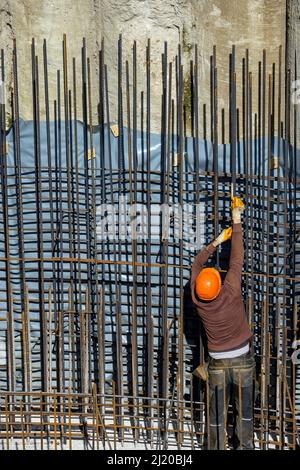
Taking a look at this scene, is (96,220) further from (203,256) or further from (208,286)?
(208,286)

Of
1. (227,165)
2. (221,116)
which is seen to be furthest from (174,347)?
(221,116)

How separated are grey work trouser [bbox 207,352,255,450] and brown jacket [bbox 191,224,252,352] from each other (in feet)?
0.55

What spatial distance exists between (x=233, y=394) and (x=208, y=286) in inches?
43.6

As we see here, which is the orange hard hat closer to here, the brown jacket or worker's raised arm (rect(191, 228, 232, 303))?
the brown jacket

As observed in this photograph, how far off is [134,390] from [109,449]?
23.2 inches

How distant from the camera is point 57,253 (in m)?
9.45

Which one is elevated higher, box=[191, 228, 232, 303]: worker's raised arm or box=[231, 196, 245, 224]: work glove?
box=[231, 196, 245, 224]: work glove

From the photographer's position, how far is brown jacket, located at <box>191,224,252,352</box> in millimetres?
8578

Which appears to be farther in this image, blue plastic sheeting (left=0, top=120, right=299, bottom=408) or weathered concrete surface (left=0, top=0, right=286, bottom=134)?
weathered concrete surface (left=0, top=0, right=286, bottom=134)

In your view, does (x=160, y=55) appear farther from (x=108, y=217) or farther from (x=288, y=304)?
(x=288, y=304)

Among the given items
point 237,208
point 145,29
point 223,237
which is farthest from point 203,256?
point 145,29

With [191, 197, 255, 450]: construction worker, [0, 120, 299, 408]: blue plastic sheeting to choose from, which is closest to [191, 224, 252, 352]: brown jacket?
[191, 197, 255, 450]: construction worker

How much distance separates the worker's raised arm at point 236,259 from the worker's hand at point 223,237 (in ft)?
0.41

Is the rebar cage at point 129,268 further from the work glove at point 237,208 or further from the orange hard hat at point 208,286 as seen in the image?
the orange hard hat at point 208,286
